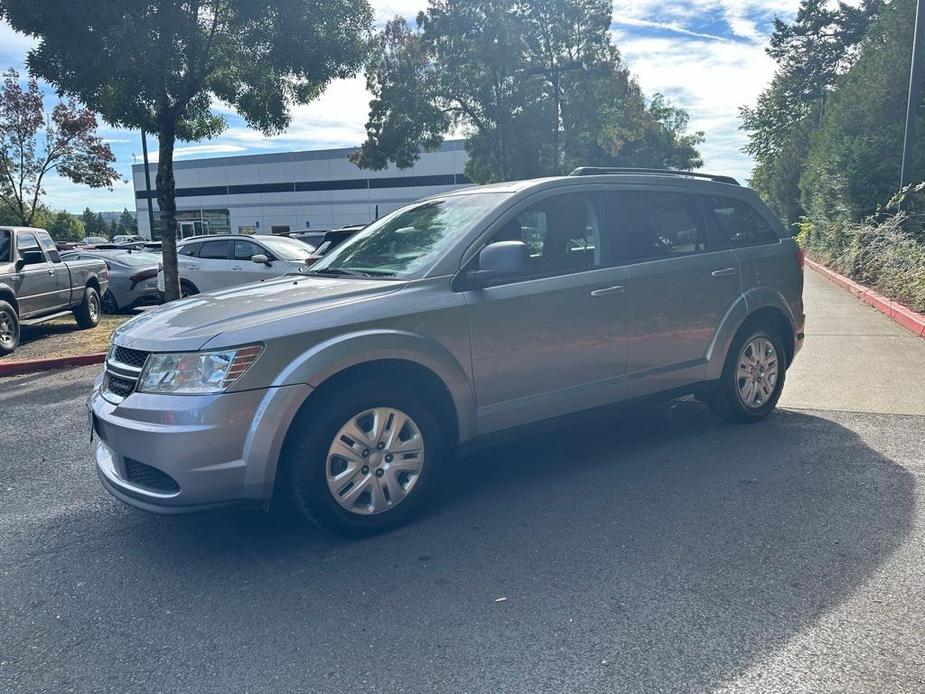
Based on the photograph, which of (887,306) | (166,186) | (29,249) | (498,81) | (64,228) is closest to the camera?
(29,249)

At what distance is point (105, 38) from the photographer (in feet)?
31.6

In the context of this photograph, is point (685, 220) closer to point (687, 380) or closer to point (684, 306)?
point (684, 306)

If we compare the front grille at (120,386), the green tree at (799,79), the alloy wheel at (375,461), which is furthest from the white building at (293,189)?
the alloy wheel at (375,461)

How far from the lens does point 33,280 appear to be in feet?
35.4

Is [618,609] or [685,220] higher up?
[685,220]

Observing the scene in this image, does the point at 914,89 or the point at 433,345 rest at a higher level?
the point at 914,89

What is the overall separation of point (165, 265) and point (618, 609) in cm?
1026

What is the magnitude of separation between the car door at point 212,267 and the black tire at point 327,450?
10.4m

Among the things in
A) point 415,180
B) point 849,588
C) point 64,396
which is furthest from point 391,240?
point 415,180

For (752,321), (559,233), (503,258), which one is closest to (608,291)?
(559,233)

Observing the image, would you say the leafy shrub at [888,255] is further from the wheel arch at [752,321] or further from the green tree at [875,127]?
the wheel arch at [752,321]

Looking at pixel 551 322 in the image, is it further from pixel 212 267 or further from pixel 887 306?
pixel 212 267

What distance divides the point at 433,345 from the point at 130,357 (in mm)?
1532

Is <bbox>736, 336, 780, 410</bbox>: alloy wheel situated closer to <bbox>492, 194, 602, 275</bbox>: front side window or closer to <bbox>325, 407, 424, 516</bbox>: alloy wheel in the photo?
<bbox>492, 194, 602, 275</bbox>: front side window
